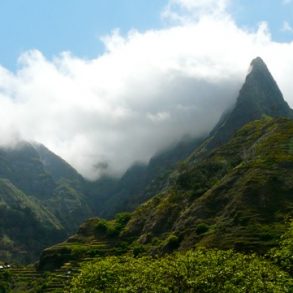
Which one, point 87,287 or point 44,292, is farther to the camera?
point 44,292

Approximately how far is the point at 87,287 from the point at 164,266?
1527cm

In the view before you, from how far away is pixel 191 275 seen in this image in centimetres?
8744

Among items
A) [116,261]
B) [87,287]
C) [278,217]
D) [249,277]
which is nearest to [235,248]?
[278,217]

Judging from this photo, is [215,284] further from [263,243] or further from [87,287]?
[263,243]

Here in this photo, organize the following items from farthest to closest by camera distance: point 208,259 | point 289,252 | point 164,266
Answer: point 164,266, point 208,259, point 289,252

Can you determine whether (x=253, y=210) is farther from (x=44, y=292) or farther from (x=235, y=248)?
(x=44, y=292)

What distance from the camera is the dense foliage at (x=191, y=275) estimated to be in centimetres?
7744

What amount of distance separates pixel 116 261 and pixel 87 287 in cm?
1076

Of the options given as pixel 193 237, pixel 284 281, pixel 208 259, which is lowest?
pixel 284 281

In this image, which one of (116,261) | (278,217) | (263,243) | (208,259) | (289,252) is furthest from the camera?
(278,217)

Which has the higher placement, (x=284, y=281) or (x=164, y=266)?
(x=164, y=266)

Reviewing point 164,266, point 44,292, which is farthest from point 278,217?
point 164,266

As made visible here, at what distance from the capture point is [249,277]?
78.8 m

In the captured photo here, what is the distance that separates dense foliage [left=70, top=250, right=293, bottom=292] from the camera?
254ft
